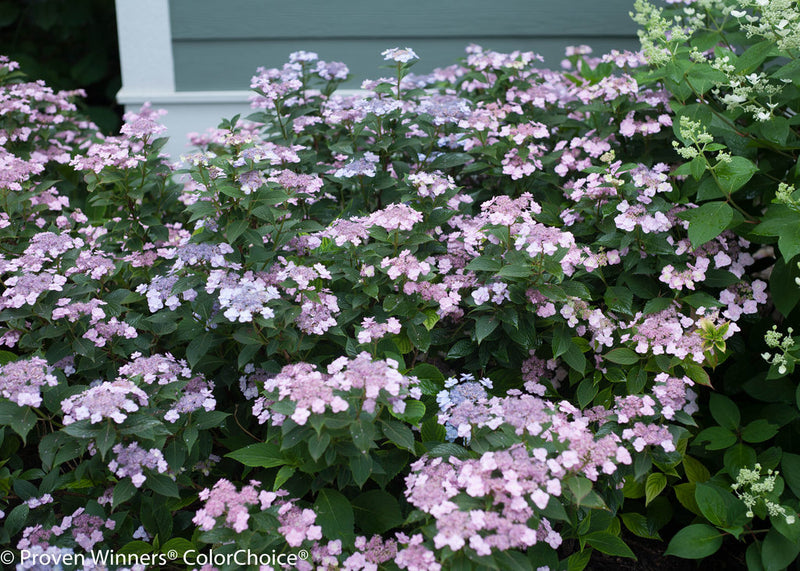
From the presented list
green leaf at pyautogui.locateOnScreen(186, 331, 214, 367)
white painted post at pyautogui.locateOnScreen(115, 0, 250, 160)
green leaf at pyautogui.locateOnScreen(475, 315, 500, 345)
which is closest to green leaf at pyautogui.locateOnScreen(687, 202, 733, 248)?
green leaf at pyautogui.locateOnScreen(475, 315, 500, 345)

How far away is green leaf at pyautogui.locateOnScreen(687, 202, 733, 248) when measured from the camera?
1.77 m

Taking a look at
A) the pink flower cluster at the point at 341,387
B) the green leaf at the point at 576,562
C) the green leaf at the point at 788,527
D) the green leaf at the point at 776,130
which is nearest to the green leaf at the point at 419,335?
the pink flower cluster at the point at 341,387

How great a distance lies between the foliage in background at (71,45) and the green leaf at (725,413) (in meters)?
3.93

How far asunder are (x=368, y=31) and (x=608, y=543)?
9.12ft

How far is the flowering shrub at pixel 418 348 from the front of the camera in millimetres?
1448

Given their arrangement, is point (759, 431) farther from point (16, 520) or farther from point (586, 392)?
point (16, 520)

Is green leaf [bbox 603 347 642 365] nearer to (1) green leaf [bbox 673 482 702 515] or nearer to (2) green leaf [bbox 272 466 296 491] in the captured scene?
(1) green leaf [bbox 673 482 702 515]

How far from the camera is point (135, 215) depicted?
2154 millimetres

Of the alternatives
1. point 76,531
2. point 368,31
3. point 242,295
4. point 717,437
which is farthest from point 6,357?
point 368,31

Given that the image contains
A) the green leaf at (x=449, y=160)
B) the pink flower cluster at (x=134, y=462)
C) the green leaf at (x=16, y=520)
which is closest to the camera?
the pink flower cluster at (x=134, y=462)

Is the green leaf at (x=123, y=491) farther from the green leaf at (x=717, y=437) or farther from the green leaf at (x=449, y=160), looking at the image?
the green leaf at (x=717, y=437)

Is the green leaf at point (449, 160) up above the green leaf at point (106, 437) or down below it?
above

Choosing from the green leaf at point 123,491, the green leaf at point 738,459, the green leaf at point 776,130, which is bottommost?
the green leaf at point 738,459

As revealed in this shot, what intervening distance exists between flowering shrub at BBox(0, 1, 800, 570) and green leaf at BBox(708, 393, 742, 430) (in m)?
0.01
